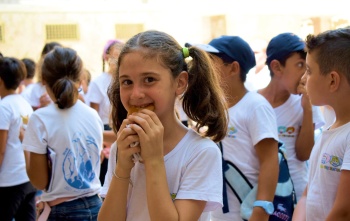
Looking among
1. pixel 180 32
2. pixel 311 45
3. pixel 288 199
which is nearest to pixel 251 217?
pixel 288 199

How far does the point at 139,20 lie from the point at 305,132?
10.6 m

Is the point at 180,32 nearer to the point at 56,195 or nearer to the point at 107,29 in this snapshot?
the point at 107,29

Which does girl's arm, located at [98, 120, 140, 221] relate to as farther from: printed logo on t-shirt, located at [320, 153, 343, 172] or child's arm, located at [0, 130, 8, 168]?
child's arm, located at [0, 130, 8, 168]

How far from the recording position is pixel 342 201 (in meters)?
1.74

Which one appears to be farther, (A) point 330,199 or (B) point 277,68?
(B) point 277,68

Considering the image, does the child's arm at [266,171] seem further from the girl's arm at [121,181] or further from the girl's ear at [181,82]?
the girl's arm at [121,181]

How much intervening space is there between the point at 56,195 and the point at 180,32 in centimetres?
1090

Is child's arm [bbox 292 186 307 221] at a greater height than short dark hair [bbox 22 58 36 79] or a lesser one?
lesser

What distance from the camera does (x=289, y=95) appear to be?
9.82 feet

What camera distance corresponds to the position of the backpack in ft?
7.86

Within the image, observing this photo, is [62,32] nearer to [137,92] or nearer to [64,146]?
[64,146]

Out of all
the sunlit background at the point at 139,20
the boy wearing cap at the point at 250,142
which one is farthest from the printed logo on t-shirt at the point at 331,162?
the sunlit background at the point at 139,20

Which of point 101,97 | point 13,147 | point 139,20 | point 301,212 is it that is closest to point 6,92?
point 13,147

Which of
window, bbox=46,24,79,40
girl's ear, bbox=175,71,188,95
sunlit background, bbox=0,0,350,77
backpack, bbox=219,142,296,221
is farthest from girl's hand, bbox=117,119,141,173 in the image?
window, bbox=46,24,79,40
